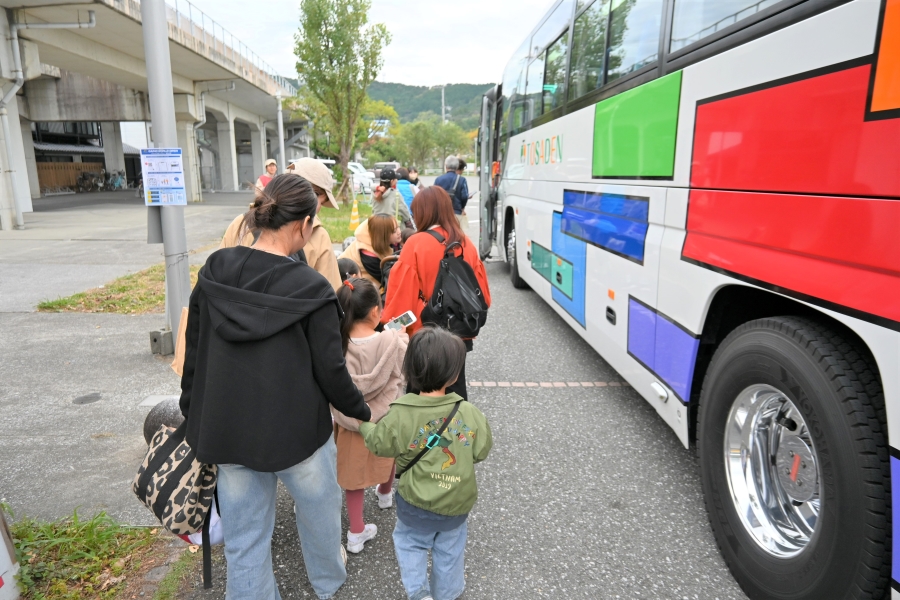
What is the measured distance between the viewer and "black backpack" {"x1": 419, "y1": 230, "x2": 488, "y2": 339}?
11.4 ft

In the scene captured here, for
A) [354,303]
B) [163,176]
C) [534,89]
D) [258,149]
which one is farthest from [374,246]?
[258,149]

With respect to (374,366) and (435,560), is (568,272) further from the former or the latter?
(435,560)

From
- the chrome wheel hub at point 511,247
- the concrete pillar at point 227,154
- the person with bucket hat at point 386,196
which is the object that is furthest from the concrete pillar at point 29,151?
the person with bucket hat at point 386,196

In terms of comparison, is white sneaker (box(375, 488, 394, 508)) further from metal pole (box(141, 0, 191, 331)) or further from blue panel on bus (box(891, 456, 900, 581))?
metal pole (box(141, 0, 191, 331))

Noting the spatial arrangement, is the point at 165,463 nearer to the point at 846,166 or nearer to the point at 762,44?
the point at 846,166

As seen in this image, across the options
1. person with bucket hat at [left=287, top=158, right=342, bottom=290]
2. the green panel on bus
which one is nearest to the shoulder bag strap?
person with bucket hat at [left=287, top=158, right=342, bottom=290]

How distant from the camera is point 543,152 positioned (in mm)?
6762

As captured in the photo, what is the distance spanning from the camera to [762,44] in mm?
2559

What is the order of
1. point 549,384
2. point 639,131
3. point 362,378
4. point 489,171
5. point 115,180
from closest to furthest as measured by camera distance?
point 362,378 → point 639,131 → point 549,384 → point 489,171 → point 115,180

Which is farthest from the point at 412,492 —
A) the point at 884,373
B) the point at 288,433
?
the point at 884,373

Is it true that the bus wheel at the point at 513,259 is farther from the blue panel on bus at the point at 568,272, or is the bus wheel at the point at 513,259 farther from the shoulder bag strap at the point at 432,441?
the shoulder bag strap at the point at 432,441

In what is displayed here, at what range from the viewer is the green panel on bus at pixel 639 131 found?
339 centimetres

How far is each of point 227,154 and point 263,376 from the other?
4014 centimetres

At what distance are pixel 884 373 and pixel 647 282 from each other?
185 cm
